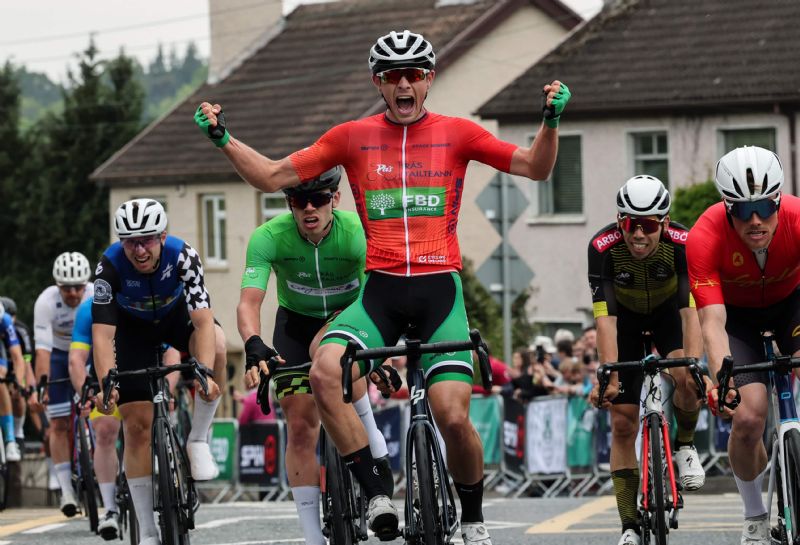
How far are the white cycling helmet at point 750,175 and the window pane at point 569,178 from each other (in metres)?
29.7

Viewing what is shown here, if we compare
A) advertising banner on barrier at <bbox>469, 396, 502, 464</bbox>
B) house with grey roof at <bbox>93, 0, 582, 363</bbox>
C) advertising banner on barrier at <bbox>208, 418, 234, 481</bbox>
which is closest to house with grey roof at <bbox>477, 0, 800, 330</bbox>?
house with grey roof at <bbox>93, 0, 582, 363</bbox>

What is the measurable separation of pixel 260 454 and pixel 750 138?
1632cm

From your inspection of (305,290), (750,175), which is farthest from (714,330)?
(305,290)

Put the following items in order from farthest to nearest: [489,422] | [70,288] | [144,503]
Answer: [489,422]
[70,288]
[144,503]

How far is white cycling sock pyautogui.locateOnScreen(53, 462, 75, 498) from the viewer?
667 inches

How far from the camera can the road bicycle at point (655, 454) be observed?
34.4 ft

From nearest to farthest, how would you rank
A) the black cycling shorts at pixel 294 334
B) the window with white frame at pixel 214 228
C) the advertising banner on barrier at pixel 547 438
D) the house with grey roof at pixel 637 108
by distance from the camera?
the black cycling shorts at pixel 294 334, the advertising banner on barrier at pixel 547 438, the house with grey roof at pixel 637 108, the window with white frame at pixel 214 228

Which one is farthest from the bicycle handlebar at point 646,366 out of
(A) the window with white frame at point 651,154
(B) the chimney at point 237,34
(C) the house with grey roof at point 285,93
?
(B) the chimney at point 237,34

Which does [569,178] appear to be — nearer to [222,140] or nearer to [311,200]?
[311,200]

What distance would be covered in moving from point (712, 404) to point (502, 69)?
37.3 m

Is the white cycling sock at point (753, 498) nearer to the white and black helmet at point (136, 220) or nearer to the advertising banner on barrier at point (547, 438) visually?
the white and black helmet at point (136, 220)

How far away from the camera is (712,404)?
9.58 meters

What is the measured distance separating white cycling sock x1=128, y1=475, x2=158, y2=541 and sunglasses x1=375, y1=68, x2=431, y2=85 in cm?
320

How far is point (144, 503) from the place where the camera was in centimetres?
1152
